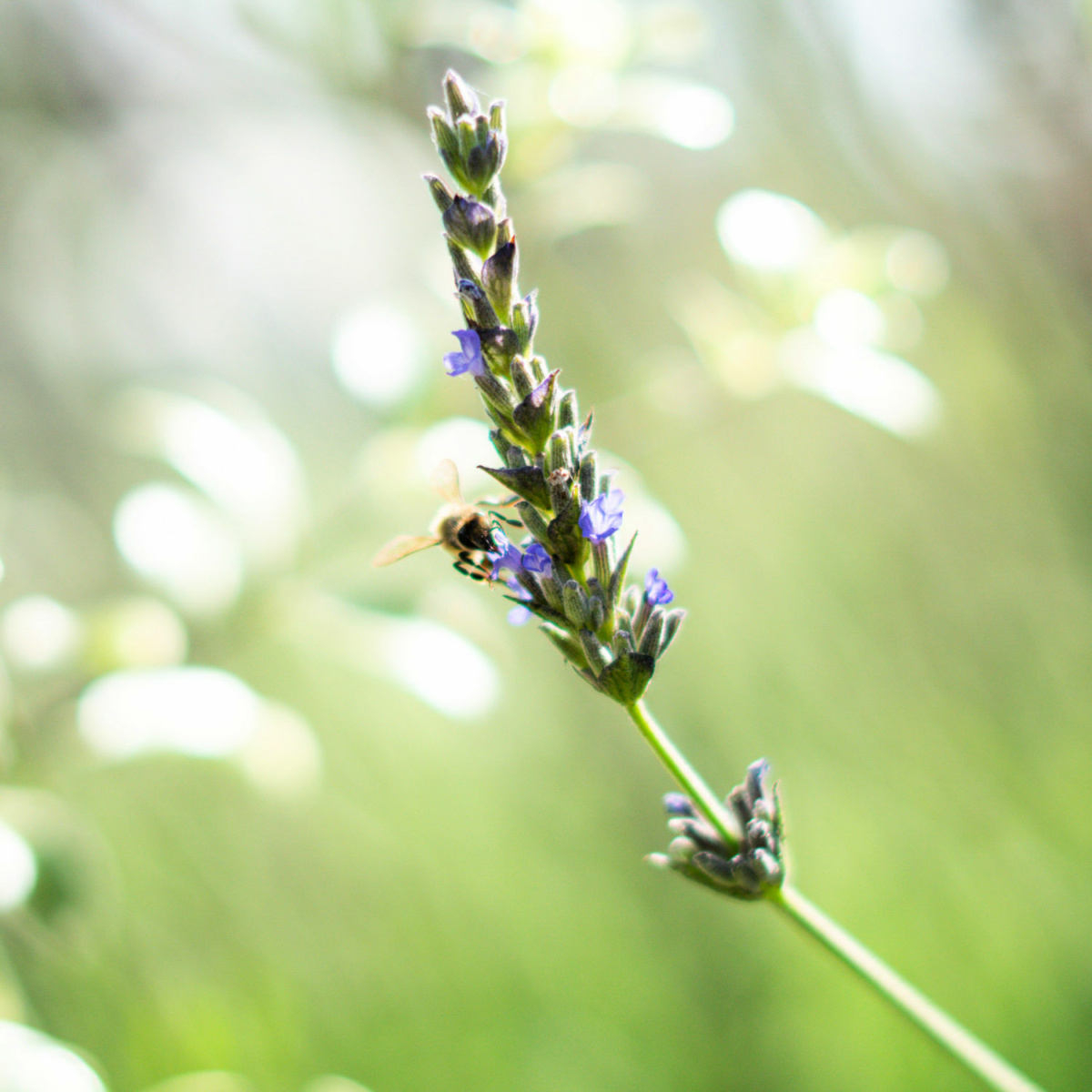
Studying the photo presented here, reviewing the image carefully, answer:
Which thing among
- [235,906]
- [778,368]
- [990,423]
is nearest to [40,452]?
[235,906]

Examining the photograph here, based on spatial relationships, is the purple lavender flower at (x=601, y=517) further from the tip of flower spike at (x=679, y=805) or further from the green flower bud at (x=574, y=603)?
the tip of flower spike at (x=679, y=805)

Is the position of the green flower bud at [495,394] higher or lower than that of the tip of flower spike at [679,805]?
higher

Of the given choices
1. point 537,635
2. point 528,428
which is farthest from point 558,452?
point 537,635

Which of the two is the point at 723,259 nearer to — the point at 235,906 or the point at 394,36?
the point at 394,36

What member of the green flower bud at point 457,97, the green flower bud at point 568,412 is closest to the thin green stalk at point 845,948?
the green flower bud at point 568,412

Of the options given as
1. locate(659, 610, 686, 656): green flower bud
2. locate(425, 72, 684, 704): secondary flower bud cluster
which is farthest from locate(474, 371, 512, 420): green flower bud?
locate(659, 610, 686, 656): green flower bud
